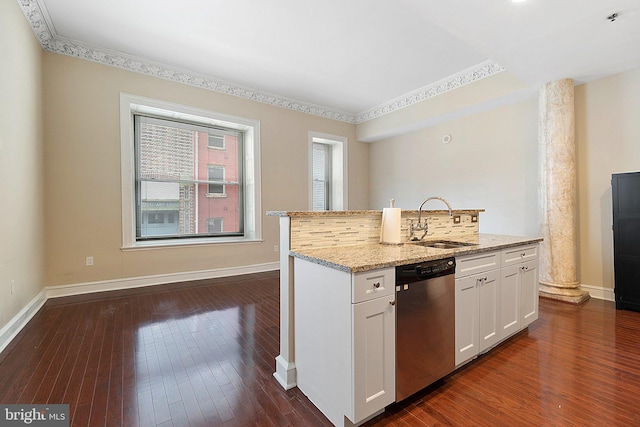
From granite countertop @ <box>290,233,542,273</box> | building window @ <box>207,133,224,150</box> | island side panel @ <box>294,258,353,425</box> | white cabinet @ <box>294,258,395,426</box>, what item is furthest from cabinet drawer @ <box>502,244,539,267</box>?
building window @ <box>207,133,224,150</box>

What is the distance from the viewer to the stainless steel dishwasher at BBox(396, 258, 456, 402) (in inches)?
61.9

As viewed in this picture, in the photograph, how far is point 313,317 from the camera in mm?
1663

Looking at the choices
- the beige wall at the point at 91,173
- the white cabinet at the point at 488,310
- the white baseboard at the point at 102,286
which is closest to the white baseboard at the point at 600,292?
the white cabinet at the point at 488,310

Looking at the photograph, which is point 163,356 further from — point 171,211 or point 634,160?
Result: point 634,160

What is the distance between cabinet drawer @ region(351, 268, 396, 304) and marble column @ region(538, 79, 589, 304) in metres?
3.31

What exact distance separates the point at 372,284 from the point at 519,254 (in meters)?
1.81

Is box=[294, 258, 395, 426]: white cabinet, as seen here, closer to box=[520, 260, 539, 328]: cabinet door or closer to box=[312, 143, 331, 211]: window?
box=[520, 260, 539, 328]: cabinet door

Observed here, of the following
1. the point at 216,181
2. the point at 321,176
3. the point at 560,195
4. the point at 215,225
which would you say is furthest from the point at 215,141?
the point at 560,195

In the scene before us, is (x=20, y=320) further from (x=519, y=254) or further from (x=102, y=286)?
(x=519, y=254)

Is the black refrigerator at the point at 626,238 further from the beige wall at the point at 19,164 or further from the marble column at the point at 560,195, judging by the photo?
the beige wall at the point at 19,164

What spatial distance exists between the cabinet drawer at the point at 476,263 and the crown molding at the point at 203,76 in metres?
3.23

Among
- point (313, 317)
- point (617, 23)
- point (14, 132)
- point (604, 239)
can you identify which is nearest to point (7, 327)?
point (14, 132)

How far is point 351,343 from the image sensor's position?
54.2 inches

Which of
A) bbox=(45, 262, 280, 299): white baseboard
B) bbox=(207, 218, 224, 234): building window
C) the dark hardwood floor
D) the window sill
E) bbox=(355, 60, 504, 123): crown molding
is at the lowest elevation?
the dark hardwood floor
